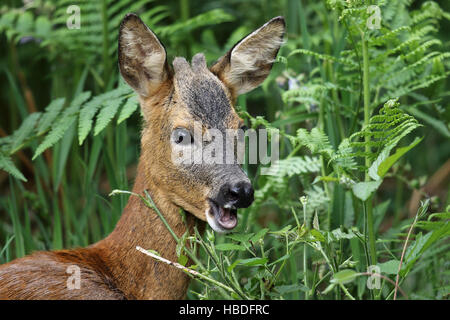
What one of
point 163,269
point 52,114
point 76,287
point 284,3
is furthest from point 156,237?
point 284,3

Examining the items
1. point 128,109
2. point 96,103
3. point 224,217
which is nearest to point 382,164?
point 224,217

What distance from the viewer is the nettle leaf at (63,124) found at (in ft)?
14.8

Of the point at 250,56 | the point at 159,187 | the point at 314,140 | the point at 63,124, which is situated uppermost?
the point at 250,56

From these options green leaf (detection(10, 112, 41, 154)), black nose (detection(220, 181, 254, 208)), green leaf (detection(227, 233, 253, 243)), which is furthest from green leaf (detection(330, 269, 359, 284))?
green leaf (detection(10, 112, 41, 154))

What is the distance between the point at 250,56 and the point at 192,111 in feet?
1.98

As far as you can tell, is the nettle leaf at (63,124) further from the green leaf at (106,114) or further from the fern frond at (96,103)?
the green leaf at (106,114)

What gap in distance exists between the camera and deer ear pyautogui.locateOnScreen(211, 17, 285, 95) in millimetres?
4137

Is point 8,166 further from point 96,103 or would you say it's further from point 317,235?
point 317,235

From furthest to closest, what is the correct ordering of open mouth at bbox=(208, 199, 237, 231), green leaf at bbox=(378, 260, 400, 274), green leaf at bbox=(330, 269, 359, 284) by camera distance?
open mouth at bbox=(208, 199, 237, 231), green leaf at bbox=(378, 260, 400, 274), green leaf at bbox=(330, 269, 359, 284)

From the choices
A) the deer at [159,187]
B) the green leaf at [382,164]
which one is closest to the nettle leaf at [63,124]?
the deer at [159,187]

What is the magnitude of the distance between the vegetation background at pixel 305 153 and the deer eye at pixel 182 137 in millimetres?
428

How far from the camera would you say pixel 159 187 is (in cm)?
395

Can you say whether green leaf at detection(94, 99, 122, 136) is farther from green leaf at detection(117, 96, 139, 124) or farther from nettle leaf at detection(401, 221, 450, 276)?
nettle leaf at detection(401, 221, 450, 276)

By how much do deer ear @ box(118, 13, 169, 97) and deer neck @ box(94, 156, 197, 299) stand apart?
0.51 m
